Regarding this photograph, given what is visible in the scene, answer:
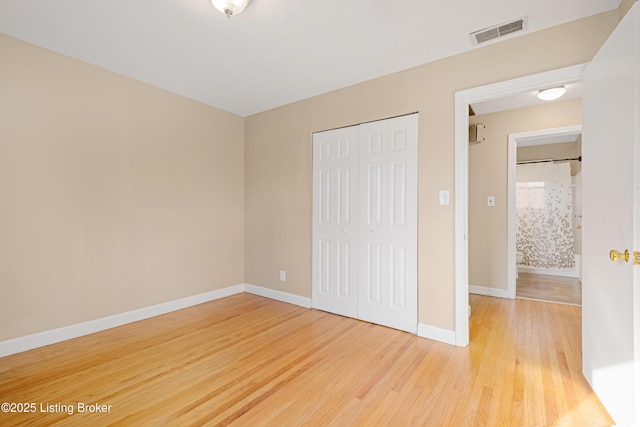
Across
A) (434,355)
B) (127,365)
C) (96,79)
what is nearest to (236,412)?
(127,365)

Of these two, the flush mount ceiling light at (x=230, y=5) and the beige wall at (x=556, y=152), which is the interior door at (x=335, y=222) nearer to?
the flush mount ceiling light at (x=230, y=5)

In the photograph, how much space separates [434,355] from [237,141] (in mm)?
3544

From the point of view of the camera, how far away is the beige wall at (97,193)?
7.81ft

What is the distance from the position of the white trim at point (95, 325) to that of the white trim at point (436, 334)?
260 cm

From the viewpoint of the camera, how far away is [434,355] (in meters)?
2.35

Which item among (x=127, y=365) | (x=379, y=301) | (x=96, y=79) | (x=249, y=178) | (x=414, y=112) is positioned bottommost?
(x=127, y=365)

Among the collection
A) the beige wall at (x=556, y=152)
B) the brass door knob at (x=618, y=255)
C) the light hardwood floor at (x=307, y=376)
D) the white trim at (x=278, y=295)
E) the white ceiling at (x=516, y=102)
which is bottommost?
the light hardwood floor at (x=307, y=376)

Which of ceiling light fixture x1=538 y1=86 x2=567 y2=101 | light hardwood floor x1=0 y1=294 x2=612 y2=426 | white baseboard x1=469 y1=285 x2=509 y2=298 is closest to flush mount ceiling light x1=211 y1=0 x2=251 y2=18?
light hardwood floor x1=0 y1=294 x2=612 y2=426

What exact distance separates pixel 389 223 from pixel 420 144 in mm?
813

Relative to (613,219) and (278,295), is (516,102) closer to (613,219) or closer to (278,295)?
(613,219)

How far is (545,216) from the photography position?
5266 mm

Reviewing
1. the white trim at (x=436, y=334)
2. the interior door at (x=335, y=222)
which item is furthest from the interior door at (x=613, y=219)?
the interior door at (x=335, y=222)

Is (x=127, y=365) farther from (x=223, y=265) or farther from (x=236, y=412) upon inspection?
(x=223, y=265)

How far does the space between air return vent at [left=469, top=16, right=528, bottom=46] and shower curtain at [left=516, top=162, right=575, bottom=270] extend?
4040mm
